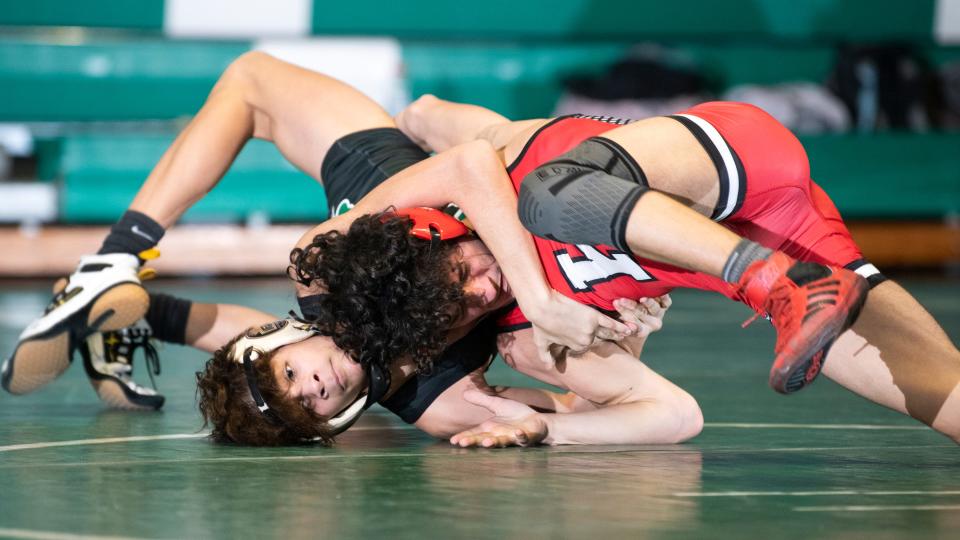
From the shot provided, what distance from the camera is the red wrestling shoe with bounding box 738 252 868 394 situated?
2051mm

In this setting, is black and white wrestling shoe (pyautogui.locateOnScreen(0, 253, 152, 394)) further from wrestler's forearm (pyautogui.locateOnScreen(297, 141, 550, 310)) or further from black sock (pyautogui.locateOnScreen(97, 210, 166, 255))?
wrestler's forearm (pyautogui.locateOnScreen(297, 141, 550, 310))

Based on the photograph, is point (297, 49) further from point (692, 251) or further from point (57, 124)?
point (692, 251)

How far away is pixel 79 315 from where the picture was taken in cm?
297

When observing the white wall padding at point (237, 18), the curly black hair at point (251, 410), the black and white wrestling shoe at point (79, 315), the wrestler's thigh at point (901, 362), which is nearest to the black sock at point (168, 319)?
the black and white wrestling shoe at point (79, 315)

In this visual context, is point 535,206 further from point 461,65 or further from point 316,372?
point 461,65

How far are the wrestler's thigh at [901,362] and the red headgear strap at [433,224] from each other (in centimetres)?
78

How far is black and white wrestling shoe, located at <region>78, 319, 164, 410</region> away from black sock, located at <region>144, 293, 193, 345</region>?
34 millimetres

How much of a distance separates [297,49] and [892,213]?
12.8ft

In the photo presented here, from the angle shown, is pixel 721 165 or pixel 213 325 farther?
pixel 213 325

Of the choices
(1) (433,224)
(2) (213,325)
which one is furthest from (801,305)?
(2) (213,325)

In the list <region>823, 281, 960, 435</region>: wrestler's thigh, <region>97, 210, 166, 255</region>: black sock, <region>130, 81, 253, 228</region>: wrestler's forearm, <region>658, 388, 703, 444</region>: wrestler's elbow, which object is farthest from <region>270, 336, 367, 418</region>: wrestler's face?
<region>823, 281, 960, 435</region>: wrestler's thigh

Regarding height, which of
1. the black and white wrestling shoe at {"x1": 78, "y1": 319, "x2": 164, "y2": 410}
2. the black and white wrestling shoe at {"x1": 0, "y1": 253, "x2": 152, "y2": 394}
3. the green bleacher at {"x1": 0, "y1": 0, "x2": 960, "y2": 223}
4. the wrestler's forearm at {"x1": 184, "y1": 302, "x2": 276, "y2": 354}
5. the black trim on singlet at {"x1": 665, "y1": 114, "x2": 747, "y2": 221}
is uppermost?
the black trim on singlet at {"x1": 665, "y1": 114, "x2": 747, "y2": 221}

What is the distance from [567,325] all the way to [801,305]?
57 cm

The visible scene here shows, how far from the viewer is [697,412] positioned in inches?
106
